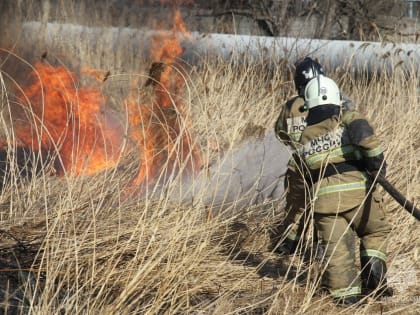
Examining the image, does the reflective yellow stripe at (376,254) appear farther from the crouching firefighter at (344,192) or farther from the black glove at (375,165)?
the black glove at (375,165)

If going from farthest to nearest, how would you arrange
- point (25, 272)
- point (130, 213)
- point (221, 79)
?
point (221, 79), point (130, 213), point (25, 272)

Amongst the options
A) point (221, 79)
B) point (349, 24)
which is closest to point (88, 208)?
point (221, 79)

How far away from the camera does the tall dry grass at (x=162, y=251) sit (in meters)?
3.50

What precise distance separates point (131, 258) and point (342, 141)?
133 centimetres

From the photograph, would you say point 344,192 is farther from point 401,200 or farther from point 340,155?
point 401,200

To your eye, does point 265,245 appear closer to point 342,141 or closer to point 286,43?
point 342,141

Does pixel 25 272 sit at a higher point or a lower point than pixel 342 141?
lower

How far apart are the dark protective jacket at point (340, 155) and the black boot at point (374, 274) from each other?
0.34 metres

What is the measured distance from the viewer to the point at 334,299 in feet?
13.8

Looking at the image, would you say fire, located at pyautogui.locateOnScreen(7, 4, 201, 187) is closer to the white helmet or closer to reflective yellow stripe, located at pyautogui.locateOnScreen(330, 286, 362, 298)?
the white helmet

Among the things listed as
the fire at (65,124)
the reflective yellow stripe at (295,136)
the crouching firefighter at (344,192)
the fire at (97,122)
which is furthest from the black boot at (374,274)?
the fire at (65,124)

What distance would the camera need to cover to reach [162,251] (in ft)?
12.5

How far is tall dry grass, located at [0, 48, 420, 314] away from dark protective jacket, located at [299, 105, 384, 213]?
1.26ft

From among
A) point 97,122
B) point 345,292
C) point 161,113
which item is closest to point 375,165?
point 345,292
